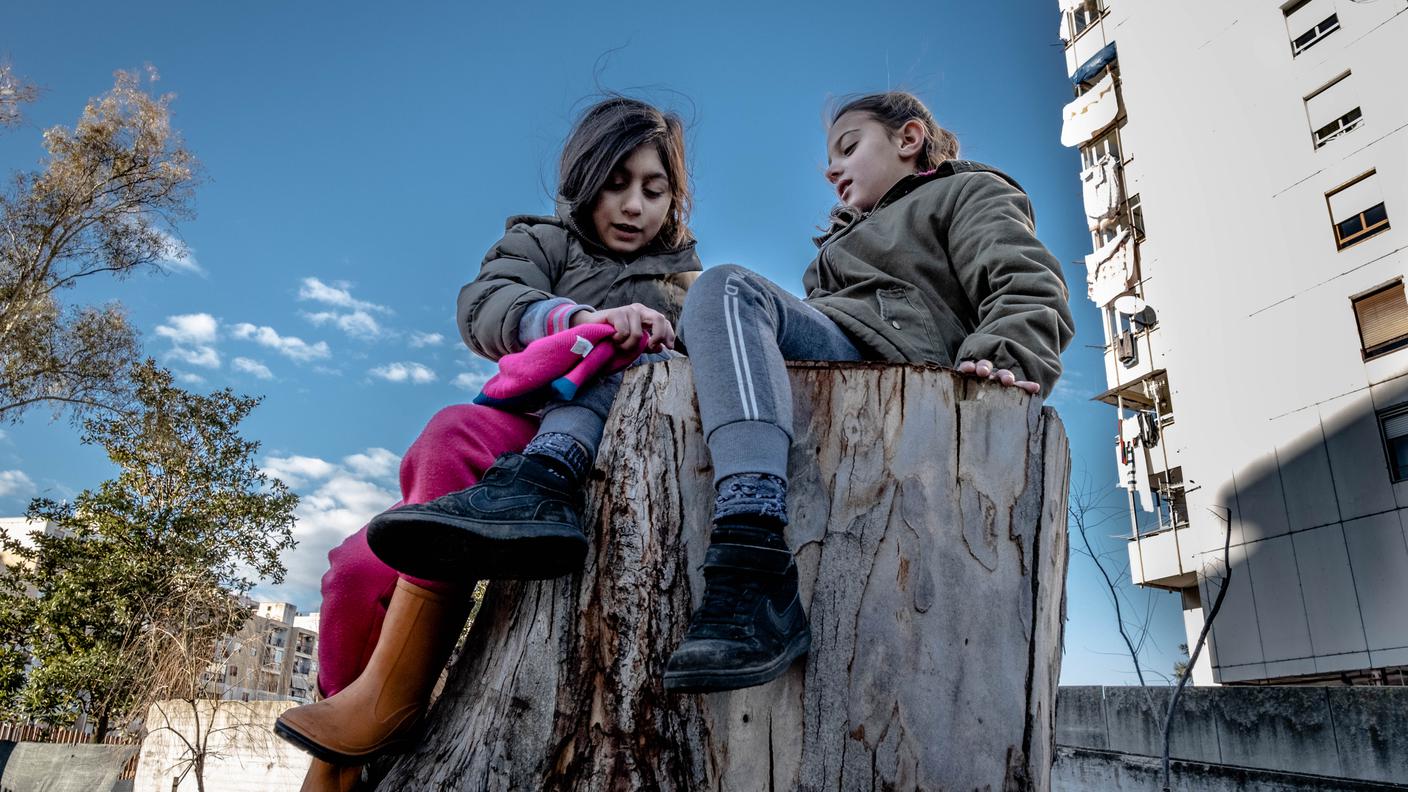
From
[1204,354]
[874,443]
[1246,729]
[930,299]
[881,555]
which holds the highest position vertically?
[1204,354]

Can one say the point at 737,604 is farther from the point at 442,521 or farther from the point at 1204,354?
the point at 1204,354

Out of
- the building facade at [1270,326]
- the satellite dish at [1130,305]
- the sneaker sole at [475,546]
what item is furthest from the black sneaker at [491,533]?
the satellite dish at [1130,305]

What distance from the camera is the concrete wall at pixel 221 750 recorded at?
41.7 ft

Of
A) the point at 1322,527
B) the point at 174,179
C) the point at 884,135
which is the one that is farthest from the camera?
the point at 174,179

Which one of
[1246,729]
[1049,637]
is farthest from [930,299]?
[1246,729]

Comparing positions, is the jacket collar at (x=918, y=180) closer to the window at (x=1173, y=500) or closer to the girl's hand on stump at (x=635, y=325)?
the girl's hand on stump at (x=635, y=325)

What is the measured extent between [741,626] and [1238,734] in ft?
22.2

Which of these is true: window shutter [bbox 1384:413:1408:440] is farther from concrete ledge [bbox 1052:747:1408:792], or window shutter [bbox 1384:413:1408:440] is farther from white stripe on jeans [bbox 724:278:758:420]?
white stripe on jeans [bbox 724:278:758:420]

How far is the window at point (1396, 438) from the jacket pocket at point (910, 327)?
13.3 m

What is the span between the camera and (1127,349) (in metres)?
17.8

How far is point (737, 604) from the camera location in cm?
135

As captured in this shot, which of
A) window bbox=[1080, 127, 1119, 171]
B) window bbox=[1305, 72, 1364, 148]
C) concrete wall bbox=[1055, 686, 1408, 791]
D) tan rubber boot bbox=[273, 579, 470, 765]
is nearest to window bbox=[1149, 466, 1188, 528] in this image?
window bbox=[1305, 72, 1364, 148]

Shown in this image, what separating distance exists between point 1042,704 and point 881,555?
372 mm

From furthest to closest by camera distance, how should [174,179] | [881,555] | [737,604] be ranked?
1. [174,179]
2. [881,555]
3. [737,604]
